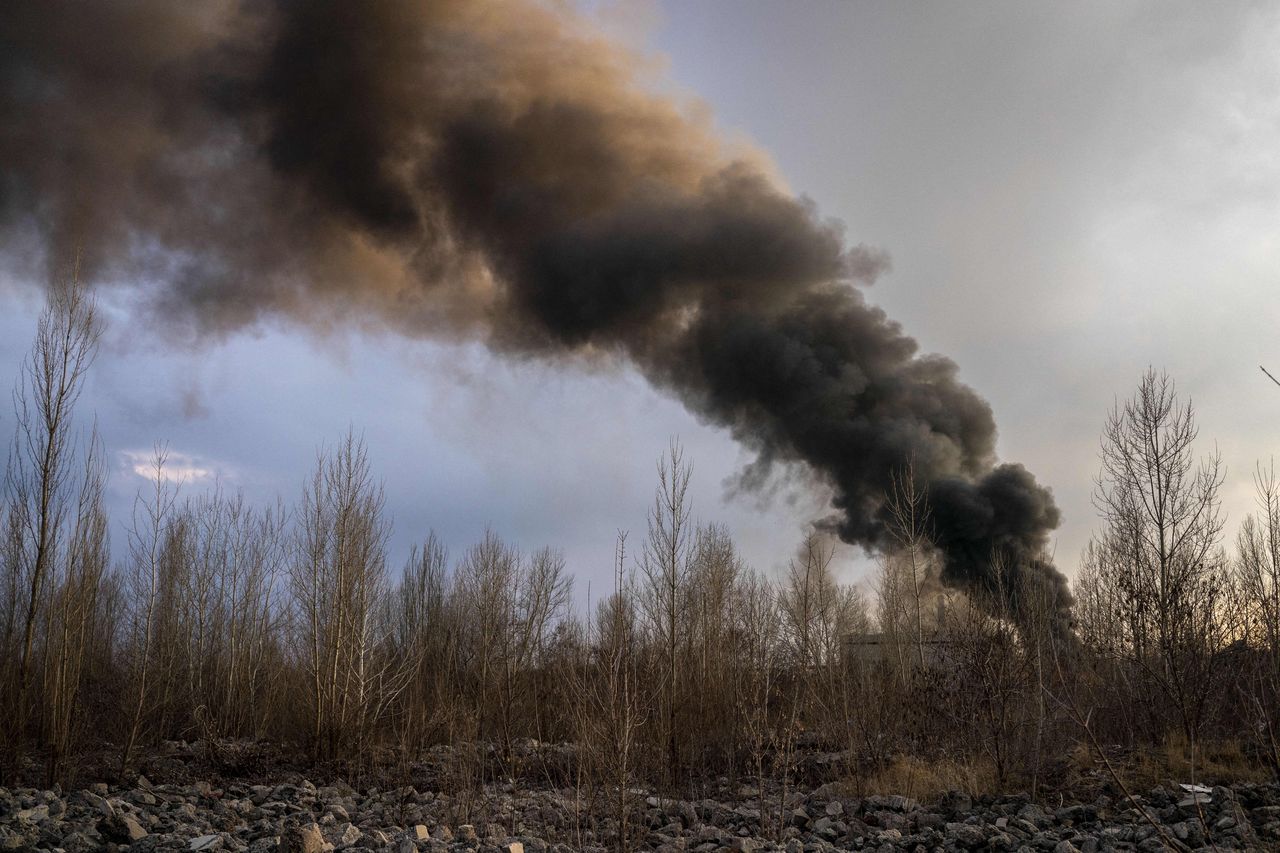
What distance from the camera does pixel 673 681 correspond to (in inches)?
542

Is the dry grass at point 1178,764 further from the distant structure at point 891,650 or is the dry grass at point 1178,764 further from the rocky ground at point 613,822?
the distant structure at point 891,650

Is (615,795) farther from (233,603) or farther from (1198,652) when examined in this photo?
(233,603)

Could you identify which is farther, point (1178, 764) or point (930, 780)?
point (1178, 764)

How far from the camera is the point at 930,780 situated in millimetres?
10836

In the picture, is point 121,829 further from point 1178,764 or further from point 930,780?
point 1178,764

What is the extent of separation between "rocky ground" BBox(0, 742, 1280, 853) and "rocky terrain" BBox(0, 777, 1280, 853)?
19 millimetres

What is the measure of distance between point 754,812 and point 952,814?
2.22 meters

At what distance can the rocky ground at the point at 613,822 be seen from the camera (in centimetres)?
794

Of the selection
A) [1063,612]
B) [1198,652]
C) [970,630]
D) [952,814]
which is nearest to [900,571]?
[1063,612]

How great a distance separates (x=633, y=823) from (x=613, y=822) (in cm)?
23

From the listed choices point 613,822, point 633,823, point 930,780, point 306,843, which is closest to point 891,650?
point 930,780

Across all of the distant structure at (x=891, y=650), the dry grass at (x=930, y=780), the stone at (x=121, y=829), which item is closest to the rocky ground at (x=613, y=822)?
the stone at (x=121, y=829)

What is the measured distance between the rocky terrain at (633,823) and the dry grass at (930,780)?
0.49 metres

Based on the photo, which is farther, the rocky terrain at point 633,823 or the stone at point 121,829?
the stone at point 121,829
